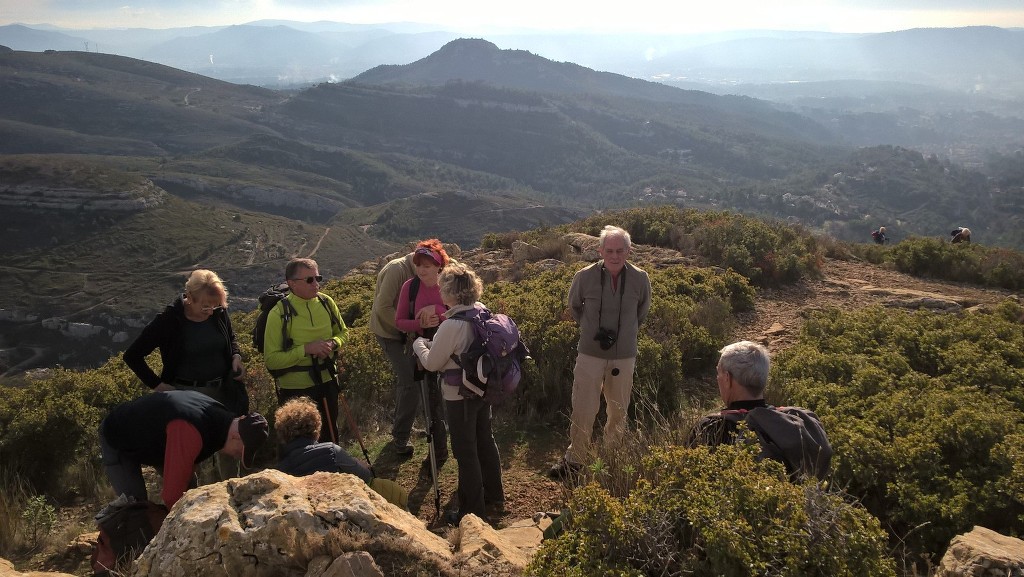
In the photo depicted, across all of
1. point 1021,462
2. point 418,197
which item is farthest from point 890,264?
point 418,197

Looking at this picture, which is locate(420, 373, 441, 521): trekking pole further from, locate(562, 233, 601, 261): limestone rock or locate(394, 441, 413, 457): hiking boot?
locate(562, 233, 601, 261): limestone rock

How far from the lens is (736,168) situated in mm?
149375

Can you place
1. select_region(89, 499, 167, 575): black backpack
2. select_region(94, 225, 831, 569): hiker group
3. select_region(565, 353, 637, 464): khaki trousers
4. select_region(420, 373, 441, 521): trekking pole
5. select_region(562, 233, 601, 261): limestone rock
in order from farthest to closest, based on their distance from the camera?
1. select_region(562, 233, 601, 261): limestone rock
2. select_region(565, 353, 637, 464): khaki trousers
3. select_region(420, 373, 441, 521): trekking pole
4. select_region(89, 499, 167, 575): black backpack
5. select_region(94, 225, 831, 569): hiker group

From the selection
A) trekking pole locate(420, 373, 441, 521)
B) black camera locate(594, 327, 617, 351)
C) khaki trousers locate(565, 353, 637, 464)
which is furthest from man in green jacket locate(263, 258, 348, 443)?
black camera locate(594, 327, 617, 351)

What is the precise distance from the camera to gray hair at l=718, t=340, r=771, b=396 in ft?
9.37

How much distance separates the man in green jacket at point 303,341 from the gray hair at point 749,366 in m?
2.80

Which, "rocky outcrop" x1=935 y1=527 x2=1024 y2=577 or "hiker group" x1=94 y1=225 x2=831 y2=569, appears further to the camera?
"hiker group" x1=94 y1=225 x2=831 y2=569

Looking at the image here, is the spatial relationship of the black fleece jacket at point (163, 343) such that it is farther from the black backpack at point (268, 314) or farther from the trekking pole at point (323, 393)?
the trekking pole at point (323, 393)

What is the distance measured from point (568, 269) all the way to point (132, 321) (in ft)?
151

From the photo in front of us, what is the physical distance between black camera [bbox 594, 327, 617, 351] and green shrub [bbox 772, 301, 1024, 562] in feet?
4.85

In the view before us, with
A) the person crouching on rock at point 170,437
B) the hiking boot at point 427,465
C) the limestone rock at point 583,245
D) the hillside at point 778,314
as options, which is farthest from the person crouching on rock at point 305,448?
the limestone rock at point 583,245

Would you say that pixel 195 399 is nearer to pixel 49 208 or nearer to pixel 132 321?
pixel 132 321

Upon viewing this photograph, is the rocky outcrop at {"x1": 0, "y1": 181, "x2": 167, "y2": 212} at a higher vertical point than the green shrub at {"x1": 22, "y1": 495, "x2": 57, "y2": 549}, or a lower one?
lower

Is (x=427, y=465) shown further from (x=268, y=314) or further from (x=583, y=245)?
(x=583, y=245)
